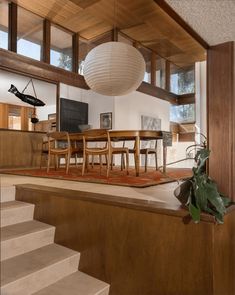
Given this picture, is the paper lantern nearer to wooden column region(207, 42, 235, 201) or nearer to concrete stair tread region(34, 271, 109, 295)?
wooden column region(207, 42, 235, 201)

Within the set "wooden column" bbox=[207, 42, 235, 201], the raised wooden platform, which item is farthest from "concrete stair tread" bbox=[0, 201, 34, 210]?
"wooden column" bbox=[207, 42, 235, 201]

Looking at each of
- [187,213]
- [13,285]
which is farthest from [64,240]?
[187,213]

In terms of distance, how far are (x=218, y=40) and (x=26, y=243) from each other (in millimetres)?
2085

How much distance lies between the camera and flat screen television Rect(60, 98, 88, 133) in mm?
6613

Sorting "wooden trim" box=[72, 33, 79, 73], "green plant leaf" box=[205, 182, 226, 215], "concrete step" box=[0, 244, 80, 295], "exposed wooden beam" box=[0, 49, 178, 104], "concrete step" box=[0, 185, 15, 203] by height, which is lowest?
"concrete step" box=[0, 244, 80, 295]

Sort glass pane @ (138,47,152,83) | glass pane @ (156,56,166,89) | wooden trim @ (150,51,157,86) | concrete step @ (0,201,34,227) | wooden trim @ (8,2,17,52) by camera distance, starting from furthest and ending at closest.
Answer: glass pane @ (156,56,166,89), wooden trim @ (150,51,157,86), glass pane @ (138,47,152,83), wooden trim @ (8,2,17,52), concrete step @ (0,201,34,227)

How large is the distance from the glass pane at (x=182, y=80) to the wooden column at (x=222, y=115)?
8.02m

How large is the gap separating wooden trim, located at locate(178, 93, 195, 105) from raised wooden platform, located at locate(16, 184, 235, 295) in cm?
820

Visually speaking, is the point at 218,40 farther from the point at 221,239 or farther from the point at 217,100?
the point at 221,239

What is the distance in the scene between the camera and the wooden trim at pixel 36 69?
537cm

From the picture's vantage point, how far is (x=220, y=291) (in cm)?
150

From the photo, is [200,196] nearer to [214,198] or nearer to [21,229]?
[214,198]

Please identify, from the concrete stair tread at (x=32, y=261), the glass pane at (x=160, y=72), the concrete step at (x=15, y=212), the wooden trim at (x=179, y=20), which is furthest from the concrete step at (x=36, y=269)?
the glass pane at (x=160, y=72)

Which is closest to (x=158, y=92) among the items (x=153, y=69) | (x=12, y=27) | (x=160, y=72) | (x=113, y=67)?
(x=153, y=69)
